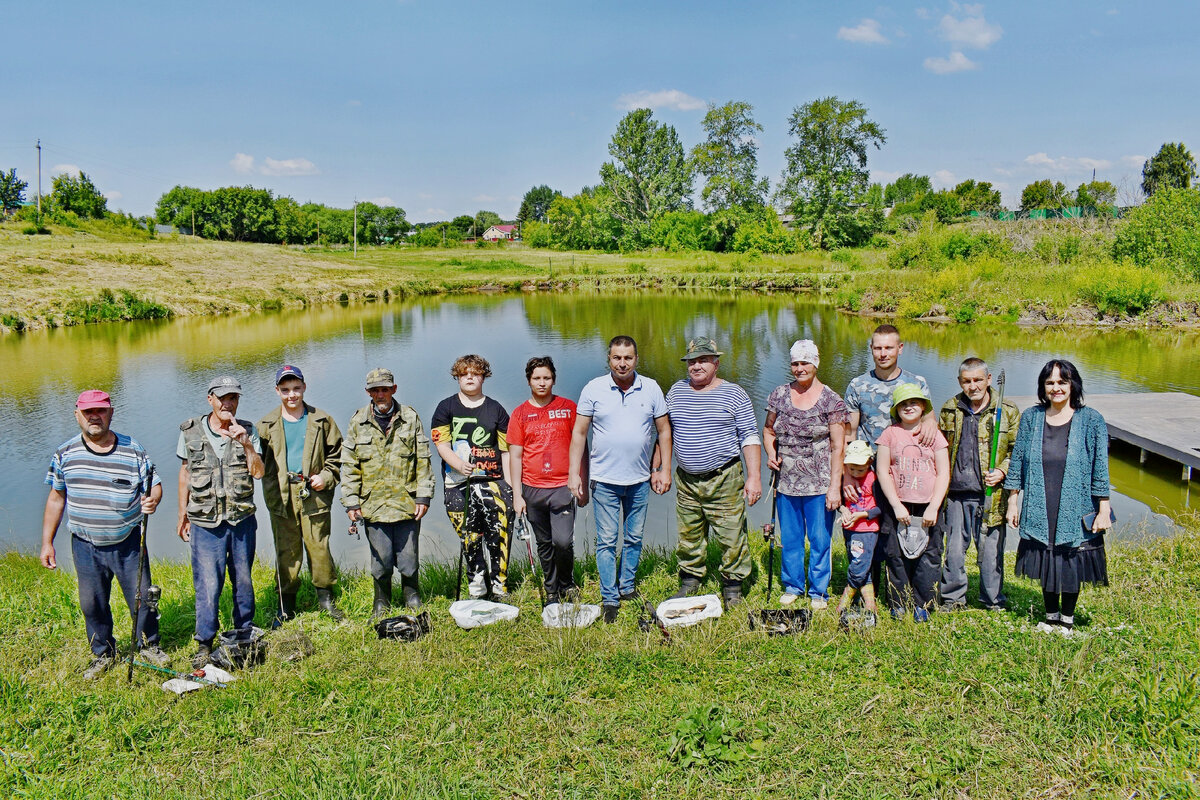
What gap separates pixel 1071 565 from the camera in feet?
14.0

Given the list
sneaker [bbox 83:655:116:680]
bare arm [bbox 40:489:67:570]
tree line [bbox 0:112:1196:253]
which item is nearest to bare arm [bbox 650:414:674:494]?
sneaker [bbox 83:655:116:680]

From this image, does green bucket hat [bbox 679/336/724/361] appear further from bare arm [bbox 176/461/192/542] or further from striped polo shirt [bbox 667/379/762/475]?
bare arm [bbox 176/461/192/542]

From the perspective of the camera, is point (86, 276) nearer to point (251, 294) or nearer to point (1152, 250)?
point (251, 294)

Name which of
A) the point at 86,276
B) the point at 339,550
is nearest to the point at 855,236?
the point at 86,276

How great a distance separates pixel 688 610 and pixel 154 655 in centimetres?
350

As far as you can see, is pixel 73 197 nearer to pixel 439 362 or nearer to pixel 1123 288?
pixel 439 362

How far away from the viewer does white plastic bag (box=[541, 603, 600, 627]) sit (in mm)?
4758

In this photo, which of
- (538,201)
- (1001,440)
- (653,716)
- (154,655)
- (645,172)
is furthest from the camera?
(538,201)

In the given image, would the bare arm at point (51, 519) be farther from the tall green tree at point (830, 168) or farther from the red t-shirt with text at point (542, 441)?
the tall green tree at point (830, 168)

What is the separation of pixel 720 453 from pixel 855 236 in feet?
177

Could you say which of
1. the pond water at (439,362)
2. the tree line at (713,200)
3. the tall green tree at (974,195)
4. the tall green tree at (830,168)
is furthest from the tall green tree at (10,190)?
the tall green tree at (974,195)

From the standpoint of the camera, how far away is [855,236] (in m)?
54.1

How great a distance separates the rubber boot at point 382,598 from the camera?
17.3ft

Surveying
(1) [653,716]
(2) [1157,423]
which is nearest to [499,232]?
(2) [1157,423]
